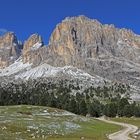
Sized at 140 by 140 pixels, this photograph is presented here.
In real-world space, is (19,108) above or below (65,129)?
above

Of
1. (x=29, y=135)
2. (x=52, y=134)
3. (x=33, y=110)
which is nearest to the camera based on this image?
(x=29, y=135)

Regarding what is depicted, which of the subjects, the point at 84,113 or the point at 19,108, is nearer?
the point at 19,108

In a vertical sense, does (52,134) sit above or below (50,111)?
below

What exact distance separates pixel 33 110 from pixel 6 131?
59304mm

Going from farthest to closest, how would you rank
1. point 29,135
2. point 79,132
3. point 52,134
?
point 79,132 → point 52,134 → point 29,135

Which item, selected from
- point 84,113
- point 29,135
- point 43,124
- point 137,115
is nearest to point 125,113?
point 137,115

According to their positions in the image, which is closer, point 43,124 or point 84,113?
point 43,124

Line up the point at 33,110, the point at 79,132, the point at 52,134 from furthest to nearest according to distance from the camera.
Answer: the point at 33,110, the point at 79,132, the point at 52,134

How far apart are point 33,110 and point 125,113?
269 feet

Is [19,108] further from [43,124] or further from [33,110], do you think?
[43,124]

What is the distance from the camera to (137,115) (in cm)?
19838

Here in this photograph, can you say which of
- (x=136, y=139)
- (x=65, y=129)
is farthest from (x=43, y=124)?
(x=136, y=139)

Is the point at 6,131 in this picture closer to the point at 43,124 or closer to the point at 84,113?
the point at 43,124

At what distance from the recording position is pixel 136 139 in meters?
73.2
